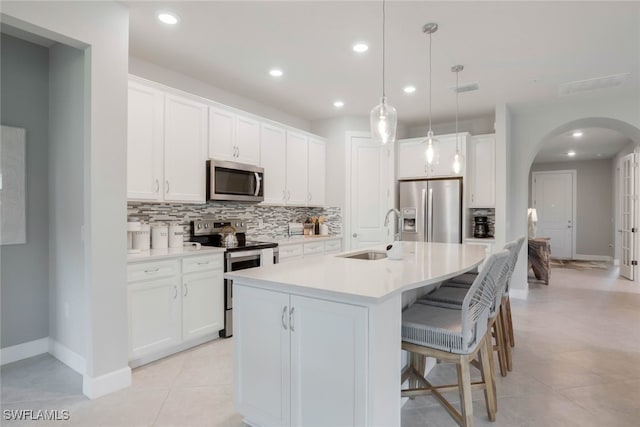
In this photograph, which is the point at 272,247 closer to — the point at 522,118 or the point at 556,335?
the point at 556,335

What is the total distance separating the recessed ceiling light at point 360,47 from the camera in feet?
10.00

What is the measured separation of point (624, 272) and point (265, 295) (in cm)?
791

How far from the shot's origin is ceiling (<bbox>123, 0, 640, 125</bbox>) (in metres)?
2.54

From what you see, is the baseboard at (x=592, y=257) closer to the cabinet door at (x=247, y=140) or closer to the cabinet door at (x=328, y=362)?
the cabinet door at (x=247, y=140)

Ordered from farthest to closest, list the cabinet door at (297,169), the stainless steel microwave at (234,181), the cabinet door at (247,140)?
the cabinet door at (297,169) → the cabinet door at (247,140) → the stainless steel microwave at (234,181)

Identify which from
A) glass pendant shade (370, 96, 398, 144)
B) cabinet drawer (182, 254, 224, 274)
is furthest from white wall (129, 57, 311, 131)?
glass pendant shade (370, 96, 398, 144)

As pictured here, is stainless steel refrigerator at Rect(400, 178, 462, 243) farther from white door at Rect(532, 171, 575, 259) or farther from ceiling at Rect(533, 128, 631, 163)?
white door at Rect(532, 171, 575, 259)

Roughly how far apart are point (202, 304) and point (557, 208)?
9876 mm

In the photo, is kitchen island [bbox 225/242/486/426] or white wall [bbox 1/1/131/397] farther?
white wall [bbox 1/1/131/397]

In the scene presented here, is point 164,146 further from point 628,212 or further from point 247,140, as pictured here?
point 628,212

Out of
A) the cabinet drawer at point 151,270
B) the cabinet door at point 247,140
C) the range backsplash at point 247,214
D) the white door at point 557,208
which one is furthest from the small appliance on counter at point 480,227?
the white door at point 557,208

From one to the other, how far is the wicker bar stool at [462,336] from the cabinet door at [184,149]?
7.69 ft

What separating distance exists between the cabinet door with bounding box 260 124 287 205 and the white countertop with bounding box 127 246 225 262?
122 cm

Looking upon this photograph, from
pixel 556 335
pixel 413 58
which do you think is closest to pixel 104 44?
pixel 413 58
